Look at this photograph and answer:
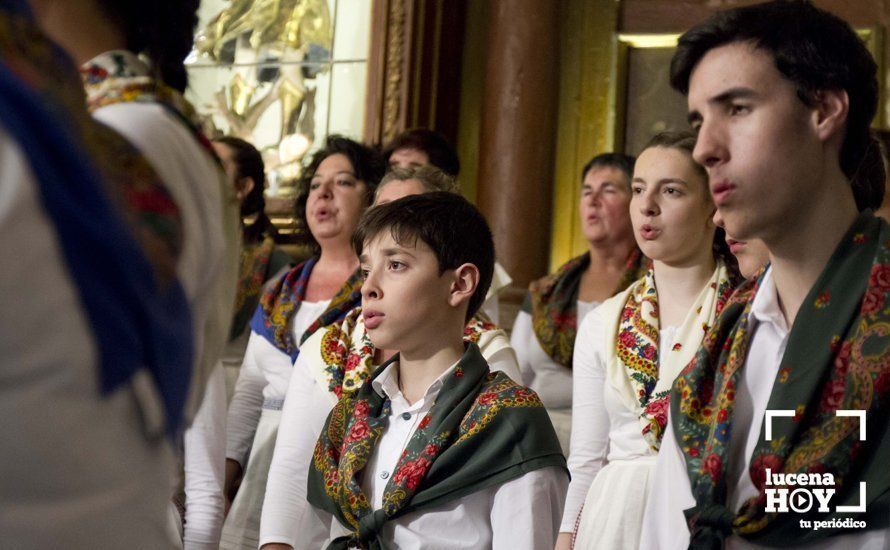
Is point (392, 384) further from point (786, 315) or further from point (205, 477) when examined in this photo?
point (786, 315)

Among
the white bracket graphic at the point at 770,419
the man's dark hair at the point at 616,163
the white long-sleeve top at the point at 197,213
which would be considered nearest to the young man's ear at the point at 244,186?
the man's dark hair at the point at 616,163

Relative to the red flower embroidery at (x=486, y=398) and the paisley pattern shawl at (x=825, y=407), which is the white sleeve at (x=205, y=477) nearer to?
the red flower embroidery at (x=486, y=398)

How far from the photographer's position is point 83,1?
0.99 metres

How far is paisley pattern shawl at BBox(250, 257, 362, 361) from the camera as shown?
316 centimetres

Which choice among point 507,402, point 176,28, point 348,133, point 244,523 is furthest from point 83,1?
point 348,133

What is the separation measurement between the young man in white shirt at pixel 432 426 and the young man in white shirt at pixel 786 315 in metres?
0.38

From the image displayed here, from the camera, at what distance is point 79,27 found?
982 mm

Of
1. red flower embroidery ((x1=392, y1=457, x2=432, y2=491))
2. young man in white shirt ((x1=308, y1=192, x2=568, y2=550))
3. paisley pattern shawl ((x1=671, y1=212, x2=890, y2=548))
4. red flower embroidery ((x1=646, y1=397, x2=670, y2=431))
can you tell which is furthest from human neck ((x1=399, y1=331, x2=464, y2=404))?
paisley pattern shawl ((x1=671, y1=212, x2=890, y2=548))

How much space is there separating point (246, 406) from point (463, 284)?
1.34 metres

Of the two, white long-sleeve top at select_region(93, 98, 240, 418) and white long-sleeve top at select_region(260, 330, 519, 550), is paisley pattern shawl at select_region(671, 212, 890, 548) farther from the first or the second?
white long-sleeve top at select_region(260, 330, 519, 550)

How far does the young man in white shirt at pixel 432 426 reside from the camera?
2029 millimetres

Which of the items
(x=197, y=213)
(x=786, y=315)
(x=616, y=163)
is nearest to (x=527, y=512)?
(x=786, y=315)

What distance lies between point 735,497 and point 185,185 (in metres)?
0.97

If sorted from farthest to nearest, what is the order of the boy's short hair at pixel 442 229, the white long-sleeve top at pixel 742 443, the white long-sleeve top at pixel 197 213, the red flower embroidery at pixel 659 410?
the red flower embroidery at pixel 659 410 → the boy's short hair at pixel 442 229 → the white long-sleeve top at pixel 742 443 → the white long-sleeve top at pixel 197 213
